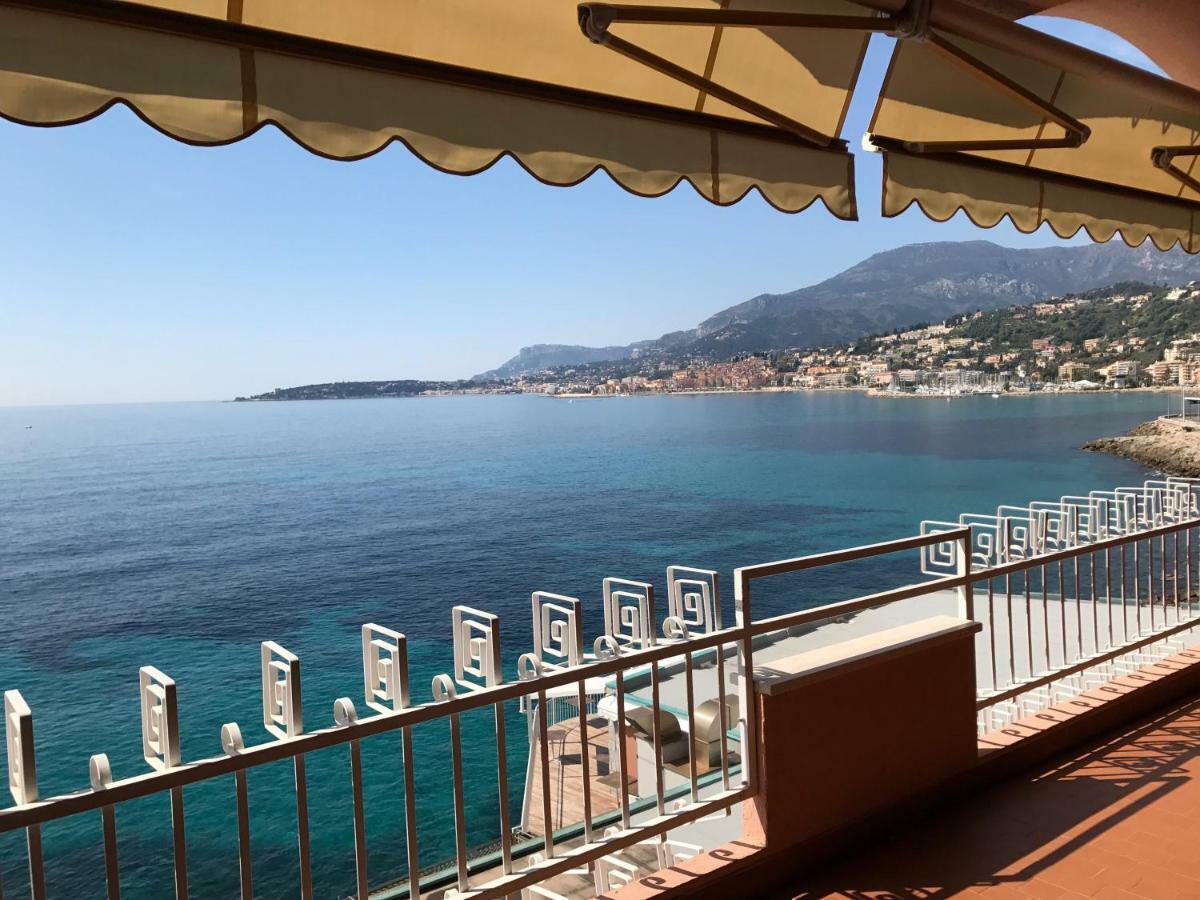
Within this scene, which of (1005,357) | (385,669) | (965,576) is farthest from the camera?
(1005,357)

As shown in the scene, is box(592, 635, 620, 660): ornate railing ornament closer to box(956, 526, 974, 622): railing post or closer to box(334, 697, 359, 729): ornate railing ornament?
box(334, 697, 359, 729): ornate railing ornament

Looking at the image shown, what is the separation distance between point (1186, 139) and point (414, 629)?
27.3 meters

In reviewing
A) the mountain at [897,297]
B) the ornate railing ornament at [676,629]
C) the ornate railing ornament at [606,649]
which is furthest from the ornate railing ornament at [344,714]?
the mountain at [897,297]

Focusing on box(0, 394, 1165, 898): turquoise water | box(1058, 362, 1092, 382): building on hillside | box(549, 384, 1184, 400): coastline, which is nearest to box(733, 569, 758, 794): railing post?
box(0, 394, 1165, 898): turquoise water

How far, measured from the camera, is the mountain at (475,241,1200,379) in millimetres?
150875

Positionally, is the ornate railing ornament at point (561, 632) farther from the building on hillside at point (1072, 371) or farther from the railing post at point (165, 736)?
the building on hillside at point (1072, 371)

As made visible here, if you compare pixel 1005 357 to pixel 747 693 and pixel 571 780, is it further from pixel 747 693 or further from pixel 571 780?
pixel 747 693

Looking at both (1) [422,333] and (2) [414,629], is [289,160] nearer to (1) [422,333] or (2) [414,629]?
(1) [422,333]

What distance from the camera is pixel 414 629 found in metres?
28.5

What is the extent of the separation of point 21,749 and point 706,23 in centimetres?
202

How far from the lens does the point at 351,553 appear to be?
133ft

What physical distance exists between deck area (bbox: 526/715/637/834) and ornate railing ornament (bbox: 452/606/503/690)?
8.79 metres

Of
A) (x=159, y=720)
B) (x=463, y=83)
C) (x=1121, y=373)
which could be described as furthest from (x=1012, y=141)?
(x=1121, y=373)

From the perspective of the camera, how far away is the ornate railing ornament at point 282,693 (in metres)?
1.66
